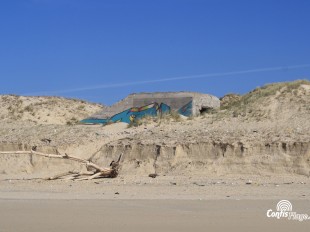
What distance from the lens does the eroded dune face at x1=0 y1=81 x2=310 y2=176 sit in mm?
19650

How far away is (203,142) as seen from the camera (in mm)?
21219

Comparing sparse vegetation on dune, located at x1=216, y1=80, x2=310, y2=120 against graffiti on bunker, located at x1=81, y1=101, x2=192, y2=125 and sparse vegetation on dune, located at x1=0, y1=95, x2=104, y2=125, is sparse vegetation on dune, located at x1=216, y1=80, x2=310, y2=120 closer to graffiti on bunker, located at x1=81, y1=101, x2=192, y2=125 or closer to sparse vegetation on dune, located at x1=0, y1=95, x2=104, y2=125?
graffiti on bunker, located at x1=81, y1=101, x2=192, y2=125

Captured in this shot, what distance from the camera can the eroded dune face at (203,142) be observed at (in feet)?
64.5

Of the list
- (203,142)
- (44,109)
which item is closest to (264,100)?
(203,142)

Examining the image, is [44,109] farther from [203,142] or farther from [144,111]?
Answer: [203,142]
